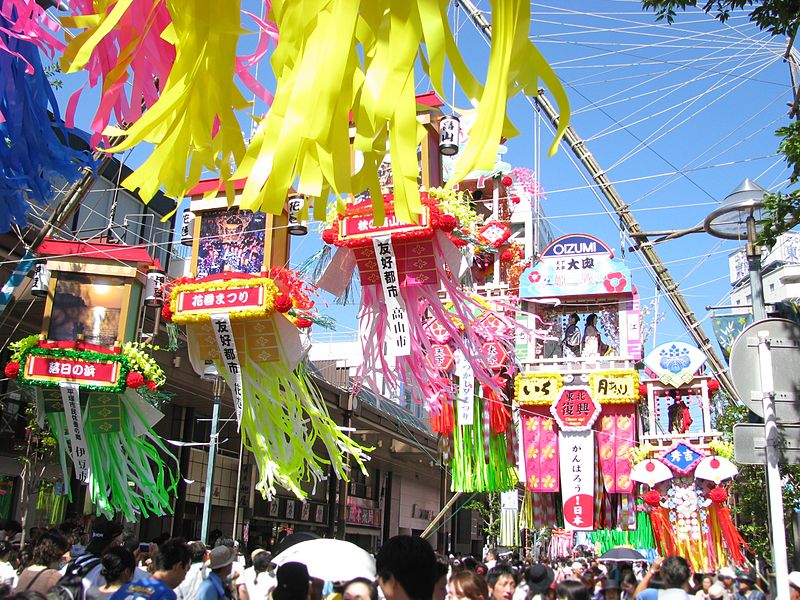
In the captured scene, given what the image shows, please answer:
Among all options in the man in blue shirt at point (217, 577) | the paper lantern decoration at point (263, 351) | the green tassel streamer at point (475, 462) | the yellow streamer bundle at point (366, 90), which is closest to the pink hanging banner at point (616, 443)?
the green tassel streamer at point (475, 462)

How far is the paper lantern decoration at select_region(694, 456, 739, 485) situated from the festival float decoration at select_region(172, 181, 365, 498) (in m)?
6.24

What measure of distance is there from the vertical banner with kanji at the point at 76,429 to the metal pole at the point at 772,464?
348 inches

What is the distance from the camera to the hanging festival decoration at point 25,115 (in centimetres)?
444

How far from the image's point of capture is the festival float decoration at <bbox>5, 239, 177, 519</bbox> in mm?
10867

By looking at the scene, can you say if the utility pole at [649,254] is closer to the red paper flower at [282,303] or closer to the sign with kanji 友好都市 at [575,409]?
the sign with kanji 友好都市 at [575,409]

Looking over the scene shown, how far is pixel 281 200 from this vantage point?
5.82ft

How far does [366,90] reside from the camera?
186 centimetres

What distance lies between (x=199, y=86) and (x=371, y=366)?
716cm

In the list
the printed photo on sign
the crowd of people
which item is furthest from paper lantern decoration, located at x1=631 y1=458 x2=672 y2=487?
the printed photo on sign

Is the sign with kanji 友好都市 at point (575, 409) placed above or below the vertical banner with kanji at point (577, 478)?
above

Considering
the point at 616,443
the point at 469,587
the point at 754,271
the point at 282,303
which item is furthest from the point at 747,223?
the point at 616,443

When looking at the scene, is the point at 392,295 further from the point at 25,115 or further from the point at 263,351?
the point at 25,115

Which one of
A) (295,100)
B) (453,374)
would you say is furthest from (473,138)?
(453,374)

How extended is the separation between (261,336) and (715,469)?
762 cm
